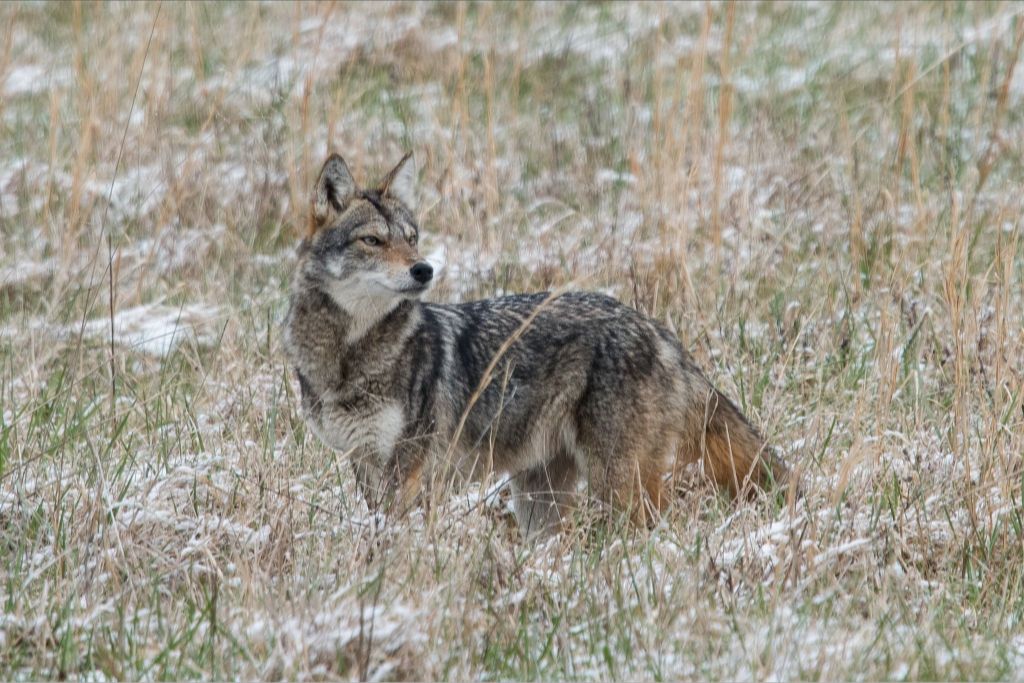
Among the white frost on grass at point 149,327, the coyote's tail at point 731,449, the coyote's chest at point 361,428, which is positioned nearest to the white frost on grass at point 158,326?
the white frost on grass at point 149,327

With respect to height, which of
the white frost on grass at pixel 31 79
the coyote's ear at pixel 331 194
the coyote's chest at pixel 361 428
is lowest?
the coyote's chest at pixel 361 428

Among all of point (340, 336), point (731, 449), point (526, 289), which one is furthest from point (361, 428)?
point (526, 289)

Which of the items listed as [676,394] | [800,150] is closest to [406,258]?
[676,394]

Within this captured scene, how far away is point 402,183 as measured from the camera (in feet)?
17.7

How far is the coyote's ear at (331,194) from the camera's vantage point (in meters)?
5.18

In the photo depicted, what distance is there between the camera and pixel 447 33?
36.8 feet

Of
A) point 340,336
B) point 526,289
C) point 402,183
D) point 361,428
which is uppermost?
point 402,183

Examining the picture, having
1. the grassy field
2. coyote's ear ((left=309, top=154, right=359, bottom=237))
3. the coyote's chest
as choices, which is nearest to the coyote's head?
coyote's ear ((left=309, top=154, right=359, bottom=237))

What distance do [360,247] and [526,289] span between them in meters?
1.96

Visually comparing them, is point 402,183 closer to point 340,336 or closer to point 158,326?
point 340,336

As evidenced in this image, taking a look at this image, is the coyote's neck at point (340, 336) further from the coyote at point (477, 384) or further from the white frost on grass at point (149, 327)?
the white frost on grass at point (149, 327)

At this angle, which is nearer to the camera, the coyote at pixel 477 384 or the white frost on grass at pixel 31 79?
the coyote at pixel 477 384

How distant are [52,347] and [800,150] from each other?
4.83 m

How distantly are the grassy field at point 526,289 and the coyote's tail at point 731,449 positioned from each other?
12 centimetres
